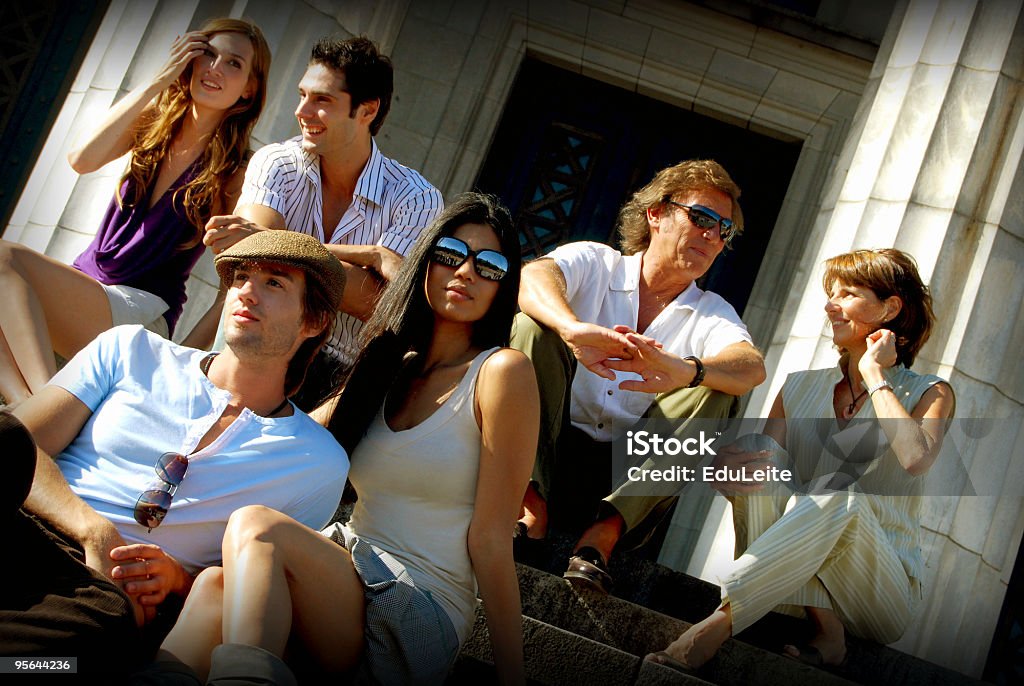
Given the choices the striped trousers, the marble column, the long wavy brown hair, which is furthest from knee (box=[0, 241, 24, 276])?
the marble column

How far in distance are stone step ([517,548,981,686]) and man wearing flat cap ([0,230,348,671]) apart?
1056 millimetres

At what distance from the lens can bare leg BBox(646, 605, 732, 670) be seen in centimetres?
340

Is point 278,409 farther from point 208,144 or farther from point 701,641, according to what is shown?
point 208,144

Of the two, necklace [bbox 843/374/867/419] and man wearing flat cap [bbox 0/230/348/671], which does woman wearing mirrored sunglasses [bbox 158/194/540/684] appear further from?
necklace [bbox 843/374/867/419]

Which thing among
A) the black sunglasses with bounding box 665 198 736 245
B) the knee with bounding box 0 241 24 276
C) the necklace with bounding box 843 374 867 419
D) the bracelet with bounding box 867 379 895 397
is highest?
the black sunglasses with bounding box 665 198 736 245

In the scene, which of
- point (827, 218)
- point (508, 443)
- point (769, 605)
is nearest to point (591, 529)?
point (769, 605)

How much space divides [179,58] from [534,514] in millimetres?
2460

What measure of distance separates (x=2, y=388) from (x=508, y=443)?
73.9 inches

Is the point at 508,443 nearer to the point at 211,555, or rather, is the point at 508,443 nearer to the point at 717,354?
the point at 211,555

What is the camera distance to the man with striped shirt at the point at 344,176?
4172 millimetres

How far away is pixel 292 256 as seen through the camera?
299cm

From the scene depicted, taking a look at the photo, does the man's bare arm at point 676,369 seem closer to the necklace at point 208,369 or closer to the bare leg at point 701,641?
the bare leg at point 701,641

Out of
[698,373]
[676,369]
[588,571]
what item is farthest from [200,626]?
[698,373]

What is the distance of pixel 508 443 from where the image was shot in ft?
9.40
